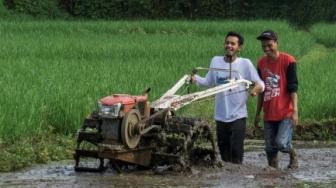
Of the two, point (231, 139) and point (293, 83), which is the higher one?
point (293, 83)

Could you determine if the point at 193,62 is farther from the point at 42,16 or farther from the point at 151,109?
the point at 42,16

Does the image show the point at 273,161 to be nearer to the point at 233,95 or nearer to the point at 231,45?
the point at 233,95

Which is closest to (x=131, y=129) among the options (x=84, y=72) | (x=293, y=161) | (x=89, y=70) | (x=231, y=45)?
(x=231, y=45)

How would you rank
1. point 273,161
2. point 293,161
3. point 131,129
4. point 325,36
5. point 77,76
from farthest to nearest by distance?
1. point 325,36
2. point 77,76
3. point 293,161
4. point 273,161
5. point 131,129

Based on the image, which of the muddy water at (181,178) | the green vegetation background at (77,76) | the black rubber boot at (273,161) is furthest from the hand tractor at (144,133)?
the green vegetation background at (77,76)

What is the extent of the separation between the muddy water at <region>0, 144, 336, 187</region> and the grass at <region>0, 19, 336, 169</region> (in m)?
0.51

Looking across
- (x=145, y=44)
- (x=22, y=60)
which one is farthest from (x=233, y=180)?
(x=145, y=44)

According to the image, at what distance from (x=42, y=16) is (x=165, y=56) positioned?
69.7 feet

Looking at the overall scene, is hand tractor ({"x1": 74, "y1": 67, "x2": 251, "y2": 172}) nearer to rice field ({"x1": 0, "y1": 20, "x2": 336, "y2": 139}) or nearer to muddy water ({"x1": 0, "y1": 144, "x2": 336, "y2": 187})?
muddy water ({"x1": 0, "y1": 144, "x2": 336, "y2": 187})

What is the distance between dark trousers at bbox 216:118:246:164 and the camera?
7.06 metres

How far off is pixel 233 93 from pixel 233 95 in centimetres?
3

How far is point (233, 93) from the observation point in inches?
277

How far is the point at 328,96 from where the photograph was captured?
36.1 ft

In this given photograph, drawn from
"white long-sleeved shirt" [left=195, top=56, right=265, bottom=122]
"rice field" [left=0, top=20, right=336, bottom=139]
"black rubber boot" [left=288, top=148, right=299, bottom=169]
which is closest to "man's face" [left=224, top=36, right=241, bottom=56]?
"white long-sleeved shirt" [left=195, top=56, right=265, bottom=122]
